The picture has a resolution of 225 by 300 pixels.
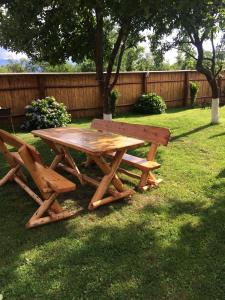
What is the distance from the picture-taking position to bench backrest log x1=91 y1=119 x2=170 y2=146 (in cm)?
460

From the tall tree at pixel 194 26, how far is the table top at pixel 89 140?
A: 10.0ft

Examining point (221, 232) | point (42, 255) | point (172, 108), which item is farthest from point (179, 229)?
point (172, 108)

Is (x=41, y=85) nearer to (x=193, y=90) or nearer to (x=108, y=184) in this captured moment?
(x=108, y=184)

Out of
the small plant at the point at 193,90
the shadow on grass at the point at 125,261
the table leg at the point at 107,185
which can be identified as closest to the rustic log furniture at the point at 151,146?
the table leg at the point at 107,185

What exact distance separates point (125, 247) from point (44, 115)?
7.51 metres

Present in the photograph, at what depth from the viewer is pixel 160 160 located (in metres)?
6.26

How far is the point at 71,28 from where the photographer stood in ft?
27.5

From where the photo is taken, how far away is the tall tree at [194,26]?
6637mm

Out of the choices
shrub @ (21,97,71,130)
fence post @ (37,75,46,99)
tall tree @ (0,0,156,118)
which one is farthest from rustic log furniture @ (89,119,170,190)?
fence post @ (37,75,46,99)

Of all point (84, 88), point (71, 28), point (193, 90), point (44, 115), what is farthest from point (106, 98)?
point (193, 90)

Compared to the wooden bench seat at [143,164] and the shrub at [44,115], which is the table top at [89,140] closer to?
the wooden bench seat at [143,164]

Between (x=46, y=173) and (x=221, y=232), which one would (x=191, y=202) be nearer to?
(x=221, y=232)

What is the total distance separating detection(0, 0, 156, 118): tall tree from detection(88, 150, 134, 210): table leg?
3.41 m

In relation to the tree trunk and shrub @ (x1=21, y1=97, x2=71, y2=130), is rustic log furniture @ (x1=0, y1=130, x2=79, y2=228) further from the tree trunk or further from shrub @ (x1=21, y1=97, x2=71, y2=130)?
shrub @ (x1=21, y1=97, x2=71, y2=130)
